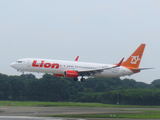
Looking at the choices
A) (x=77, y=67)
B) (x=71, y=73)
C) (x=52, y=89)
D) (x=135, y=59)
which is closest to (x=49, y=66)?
(x=71, y=73)

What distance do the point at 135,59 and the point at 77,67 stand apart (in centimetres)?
1531

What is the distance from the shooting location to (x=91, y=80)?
122875 mm

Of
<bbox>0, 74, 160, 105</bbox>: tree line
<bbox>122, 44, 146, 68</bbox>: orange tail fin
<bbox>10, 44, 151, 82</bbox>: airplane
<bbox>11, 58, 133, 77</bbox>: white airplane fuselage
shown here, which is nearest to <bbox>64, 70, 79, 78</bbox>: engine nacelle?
<bbox>10, 44, 151, 82</bbox>: airplane

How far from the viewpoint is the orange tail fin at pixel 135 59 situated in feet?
248

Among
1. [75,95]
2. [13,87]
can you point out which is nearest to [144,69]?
[75,95]

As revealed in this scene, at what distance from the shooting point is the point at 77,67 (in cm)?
6925

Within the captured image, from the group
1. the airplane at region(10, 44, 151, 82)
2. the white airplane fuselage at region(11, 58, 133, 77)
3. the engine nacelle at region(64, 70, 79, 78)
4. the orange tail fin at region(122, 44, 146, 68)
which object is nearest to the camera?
the white airplane fuselage at region(11, 58, 133, 77)

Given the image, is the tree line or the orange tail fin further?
the tree line

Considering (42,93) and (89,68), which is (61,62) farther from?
(42,93)

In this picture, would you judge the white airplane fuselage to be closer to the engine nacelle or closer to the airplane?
the airplane

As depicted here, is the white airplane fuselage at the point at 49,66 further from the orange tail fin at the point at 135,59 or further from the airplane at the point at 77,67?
the orange tail fin at the point at 135,59

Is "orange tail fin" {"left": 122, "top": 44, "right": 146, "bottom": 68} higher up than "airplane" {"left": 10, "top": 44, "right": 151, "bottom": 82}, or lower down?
higher up

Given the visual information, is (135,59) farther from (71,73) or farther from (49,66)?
(49,66)

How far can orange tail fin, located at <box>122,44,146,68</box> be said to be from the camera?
7569 centimetres
